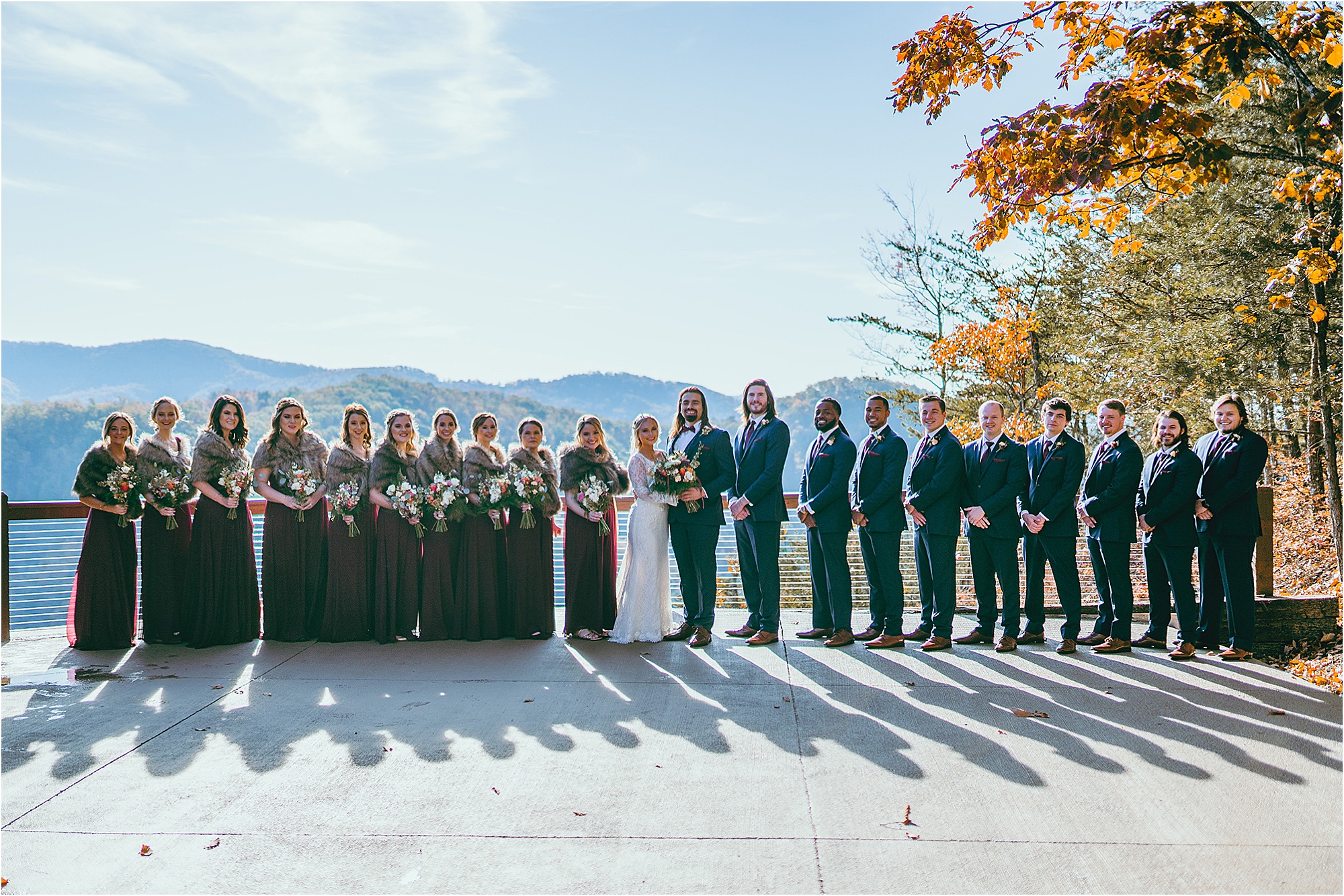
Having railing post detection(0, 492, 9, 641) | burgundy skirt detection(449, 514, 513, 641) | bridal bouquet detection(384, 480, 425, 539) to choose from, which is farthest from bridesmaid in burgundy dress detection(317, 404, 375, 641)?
railing post detection(0, 492, 9, 641)

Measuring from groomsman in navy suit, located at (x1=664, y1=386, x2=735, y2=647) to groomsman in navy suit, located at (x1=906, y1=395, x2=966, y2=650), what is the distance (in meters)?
1.54

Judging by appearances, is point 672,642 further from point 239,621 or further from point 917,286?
point 917,286

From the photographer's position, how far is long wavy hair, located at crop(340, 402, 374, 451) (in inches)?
312

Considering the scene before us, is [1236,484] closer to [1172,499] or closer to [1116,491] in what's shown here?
[1172,499]

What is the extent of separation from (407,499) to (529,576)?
118 cm

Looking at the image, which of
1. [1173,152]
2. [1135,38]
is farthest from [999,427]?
[1135,38]

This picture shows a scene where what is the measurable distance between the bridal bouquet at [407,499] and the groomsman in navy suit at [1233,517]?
19.9 feet

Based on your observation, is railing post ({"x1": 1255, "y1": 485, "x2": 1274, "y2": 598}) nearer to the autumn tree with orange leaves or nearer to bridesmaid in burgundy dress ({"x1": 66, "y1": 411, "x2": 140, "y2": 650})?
the autumn tree with orange leaves

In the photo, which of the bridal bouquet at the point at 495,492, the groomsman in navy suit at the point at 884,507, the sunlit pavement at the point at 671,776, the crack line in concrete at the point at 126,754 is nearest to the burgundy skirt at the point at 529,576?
the bridal bouquet at the point at 495,492

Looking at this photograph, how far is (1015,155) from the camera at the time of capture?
590 cm

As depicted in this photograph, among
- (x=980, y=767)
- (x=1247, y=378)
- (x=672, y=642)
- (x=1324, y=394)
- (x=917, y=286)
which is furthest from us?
(x=917, y=286)

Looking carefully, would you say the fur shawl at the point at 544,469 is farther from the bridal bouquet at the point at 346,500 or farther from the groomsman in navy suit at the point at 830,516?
the groomsman in navy suit at the point at 830,516

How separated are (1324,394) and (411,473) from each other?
27.5ft

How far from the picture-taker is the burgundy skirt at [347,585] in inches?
307
